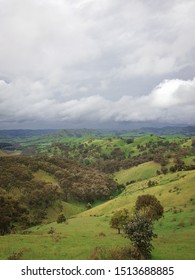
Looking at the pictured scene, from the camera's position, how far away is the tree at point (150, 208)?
6105cm

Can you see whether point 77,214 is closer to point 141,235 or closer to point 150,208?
point 150,208

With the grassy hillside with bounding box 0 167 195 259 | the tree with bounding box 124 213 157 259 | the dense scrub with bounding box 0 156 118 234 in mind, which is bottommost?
the dense scrub with bounding box 0 156 118 234

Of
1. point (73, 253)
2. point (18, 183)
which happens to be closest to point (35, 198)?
point (18, 183)

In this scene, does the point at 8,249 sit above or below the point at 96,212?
above

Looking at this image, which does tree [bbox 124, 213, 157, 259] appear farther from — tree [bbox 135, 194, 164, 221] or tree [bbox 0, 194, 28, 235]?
tree [bbox 0, 194, 28, 235]

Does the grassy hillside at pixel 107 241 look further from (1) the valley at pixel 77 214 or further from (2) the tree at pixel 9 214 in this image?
(2) the tree at pixel 9 214

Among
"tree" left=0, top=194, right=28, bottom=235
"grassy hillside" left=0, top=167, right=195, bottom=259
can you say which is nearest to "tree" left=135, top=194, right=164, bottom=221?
"grassy hillside" left=0, top=167, right=195, bottom=259

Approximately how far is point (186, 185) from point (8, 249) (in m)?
59.0

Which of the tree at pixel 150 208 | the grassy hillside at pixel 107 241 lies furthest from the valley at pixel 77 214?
the tree at pixel 150 208

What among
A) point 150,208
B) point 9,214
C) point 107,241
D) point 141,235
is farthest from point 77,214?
point 141,235

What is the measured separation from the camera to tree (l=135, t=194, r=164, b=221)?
61.0 metres

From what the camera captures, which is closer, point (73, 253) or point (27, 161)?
point (73, 253)

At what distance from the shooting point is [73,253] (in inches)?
1454
